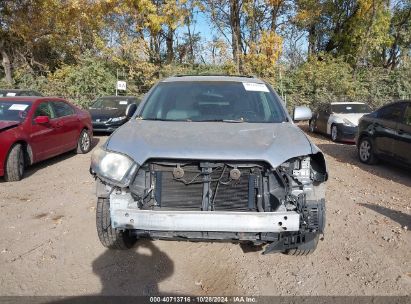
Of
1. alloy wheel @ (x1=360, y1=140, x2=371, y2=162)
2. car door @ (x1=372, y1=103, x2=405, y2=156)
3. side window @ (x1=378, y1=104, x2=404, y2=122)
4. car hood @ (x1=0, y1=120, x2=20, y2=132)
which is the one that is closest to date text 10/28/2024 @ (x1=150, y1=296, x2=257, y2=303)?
car hood @ (x1=0, y1=120, x2=20, y2=132)

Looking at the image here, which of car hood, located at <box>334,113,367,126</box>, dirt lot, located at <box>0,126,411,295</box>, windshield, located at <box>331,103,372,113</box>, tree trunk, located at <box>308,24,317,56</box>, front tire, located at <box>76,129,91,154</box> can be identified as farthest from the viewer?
tree trunk, located at <box>308,24,317,56</box>

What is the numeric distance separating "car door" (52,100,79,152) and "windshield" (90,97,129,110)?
4566 mm

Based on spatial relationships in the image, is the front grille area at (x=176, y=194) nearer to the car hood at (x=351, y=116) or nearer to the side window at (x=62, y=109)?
the side window at (x=62, y=109)

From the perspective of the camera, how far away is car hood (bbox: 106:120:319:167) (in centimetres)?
335

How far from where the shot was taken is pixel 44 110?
337 inches

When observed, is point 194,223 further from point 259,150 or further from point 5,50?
point 5,50

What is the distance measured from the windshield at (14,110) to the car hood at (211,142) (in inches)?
182

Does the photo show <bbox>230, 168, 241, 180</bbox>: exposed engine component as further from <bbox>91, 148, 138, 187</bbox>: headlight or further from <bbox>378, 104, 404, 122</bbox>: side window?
<bbox>378, 104, 404, 122</bbox>: side window

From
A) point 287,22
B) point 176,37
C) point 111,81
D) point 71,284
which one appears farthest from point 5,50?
point 71,284

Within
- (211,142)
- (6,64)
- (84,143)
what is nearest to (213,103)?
(211,142)

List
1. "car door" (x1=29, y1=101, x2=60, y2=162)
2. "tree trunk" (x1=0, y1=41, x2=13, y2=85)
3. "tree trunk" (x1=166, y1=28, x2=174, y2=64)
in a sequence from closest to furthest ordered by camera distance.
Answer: "car door" (x1=29, y1=101, x2=60, y2=162)
"tree trunk" (x1=0, y1=41, x2=13, y2=85)
"tree trunk" (x1=166, y1=28, x2=174, y2=64)

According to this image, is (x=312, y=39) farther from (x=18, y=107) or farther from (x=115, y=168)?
(x=115, y=168)

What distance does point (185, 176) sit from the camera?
11.4 ft

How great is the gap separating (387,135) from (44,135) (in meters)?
7.10
